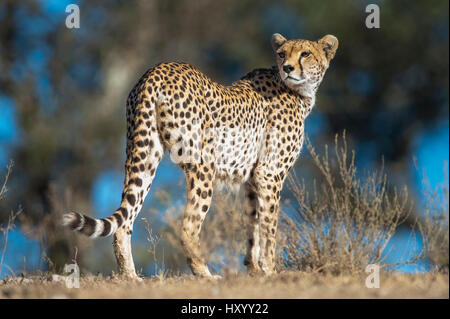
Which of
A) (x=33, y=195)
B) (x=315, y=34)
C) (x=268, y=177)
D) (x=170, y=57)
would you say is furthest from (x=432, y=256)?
(x=315, y=34)

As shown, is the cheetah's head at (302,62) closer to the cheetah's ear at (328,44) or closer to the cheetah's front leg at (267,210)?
the cheetah's ear at (328,44)

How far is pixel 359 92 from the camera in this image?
15836 mm

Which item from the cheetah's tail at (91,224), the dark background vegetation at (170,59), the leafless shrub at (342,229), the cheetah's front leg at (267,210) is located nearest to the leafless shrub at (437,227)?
the leafless shrub at (342,229)

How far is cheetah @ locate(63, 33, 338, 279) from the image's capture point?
4484 millimetres

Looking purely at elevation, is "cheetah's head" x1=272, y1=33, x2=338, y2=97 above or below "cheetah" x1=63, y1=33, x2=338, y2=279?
above

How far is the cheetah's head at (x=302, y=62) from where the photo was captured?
5.13 meters

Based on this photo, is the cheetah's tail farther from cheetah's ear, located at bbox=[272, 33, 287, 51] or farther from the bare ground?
cheetah's ear, located at bbox=[272, 33, 287, 51]

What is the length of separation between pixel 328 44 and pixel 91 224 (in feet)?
8.12

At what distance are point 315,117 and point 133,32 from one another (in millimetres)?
4378

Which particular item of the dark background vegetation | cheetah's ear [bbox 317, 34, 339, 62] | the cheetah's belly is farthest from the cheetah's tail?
the dark background vegetation

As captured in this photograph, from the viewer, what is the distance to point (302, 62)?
5.15 metres

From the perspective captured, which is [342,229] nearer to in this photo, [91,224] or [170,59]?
[91,224]

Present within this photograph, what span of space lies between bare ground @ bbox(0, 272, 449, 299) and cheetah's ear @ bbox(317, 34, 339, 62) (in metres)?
1.91
